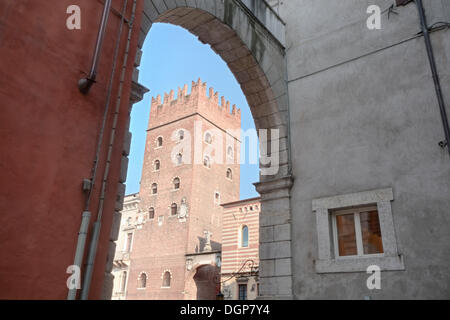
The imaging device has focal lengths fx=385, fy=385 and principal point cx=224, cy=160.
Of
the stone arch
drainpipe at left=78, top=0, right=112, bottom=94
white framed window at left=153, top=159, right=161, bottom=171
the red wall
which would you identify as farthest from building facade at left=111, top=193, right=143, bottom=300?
the red wall

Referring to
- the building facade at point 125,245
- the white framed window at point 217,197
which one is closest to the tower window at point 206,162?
the white framed window at point 217,197

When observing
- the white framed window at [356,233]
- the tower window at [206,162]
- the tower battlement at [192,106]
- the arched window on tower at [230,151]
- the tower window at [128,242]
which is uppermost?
the tower battlement at [192,106]

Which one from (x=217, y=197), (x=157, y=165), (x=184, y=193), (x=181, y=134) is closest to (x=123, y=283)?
(x=184, y=193)

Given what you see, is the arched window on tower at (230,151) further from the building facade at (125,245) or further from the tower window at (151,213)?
the building facade at (125,245)

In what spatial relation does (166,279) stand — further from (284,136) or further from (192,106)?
(284,136)

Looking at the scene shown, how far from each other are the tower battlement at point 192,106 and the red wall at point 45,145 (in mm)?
33928

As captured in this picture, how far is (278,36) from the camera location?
7996 millimetres

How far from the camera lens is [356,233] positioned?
240 inches

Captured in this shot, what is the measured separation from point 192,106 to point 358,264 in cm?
3370

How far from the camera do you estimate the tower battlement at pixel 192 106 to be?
3862cm

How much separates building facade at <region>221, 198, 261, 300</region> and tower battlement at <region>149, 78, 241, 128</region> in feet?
50.4

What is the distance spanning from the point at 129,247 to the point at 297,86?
104ft
